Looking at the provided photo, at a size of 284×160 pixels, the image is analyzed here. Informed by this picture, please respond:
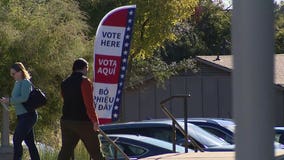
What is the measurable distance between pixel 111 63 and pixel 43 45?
4.53 metres

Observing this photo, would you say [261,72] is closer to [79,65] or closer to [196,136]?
[79,65]

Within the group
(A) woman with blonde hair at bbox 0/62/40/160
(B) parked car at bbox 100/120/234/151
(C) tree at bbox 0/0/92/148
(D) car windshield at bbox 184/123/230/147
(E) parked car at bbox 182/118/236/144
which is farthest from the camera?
(C) tree at bbox 0/0/92/148

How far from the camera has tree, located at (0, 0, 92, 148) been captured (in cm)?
1490

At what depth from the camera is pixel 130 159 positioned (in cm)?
1073

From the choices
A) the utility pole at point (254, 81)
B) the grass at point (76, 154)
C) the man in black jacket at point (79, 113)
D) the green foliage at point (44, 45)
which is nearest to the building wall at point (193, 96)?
the green foliage at point (44, 45)

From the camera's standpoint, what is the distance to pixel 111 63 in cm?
1085

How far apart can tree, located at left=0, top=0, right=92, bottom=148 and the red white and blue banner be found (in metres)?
4.30

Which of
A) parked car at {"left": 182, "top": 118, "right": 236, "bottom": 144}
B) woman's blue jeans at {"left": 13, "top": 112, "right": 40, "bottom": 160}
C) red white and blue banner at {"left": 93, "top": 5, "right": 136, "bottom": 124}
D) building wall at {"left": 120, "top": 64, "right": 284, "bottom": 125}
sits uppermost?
red white and blue banner at {"left": 93, "top": 5, "right": 136, "bottom": 124}

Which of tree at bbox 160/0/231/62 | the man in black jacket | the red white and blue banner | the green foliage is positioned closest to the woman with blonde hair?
the red white and blue banner

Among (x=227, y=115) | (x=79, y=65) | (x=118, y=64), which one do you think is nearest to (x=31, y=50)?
(x=118, y=64)

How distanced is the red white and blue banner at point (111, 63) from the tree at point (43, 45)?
430 centimetres

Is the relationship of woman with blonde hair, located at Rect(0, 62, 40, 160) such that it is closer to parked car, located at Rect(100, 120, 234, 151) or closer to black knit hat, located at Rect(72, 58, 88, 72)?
black knit hat, located at Rect(72, 58, 88, 72)

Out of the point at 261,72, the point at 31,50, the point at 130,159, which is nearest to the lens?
the point at 261,72

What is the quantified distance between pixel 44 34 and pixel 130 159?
5251 mm
